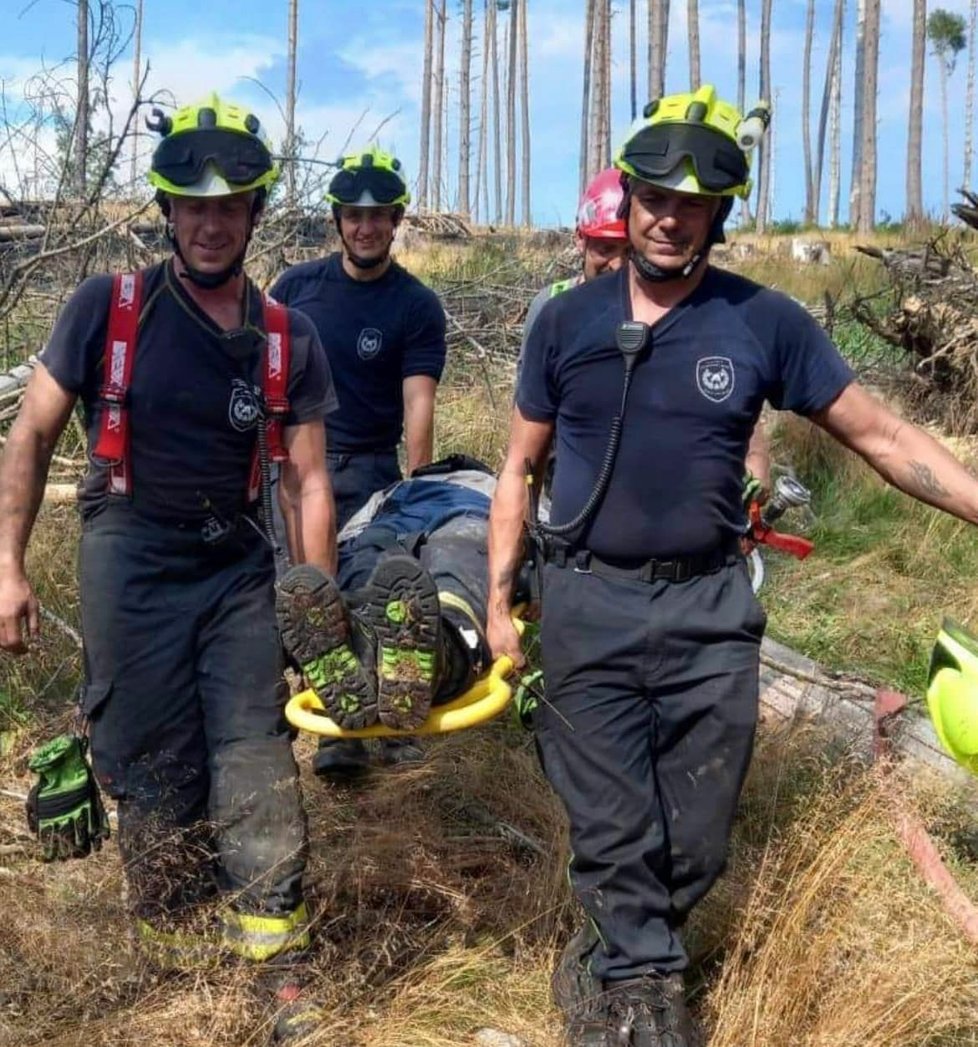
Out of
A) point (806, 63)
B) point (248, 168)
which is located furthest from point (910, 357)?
point (806, 63)

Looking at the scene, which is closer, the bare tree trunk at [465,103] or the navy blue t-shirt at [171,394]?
the navy blue t-shirt at [171,394]

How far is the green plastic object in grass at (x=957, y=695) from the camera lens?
275 centimetres

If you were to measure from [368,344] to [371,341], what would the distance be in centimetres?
2

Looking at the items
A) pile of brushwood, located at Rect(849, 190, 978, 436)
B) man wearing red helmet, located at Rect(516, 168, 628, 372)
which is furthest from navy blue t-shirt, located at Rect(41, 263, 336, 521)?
pile of brushwood, located at Rect(849, 190, 978, 436)

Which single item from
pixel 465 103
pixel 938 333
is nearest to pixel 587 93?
pixel 465 103

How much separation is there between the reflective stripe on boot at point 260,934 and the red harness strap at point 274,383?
1113 millimetres

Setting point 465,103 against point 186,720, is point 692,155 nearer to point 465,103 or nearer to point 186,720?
point 186,720

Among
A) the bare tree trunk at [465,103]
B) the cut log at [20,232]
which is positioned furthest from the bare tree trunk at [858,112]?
the cut log at [20,232]

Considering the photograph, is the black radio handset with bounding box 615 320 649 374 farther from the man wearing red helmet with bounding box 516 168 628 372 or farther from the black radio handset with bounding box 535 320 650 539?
the man wearing red helmet with bounding box 516 168 628 372

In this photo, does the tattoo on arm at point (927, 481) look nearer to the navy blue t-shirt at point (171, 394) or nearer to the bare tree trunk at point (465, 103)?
the navy blue t-shirt at point (171, 394)

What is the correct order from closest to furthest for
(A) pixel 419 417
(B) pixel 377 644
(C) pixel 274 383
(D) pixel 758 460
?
1. (B) pixel 377 644
2. (C) pixel 274 383
3. (D) pixel 758 460
4. (A) pixel 419 417

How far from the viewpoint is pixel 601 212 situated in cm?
436

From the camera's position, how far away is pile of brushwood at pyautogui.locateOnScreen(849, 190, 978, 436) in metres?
9.04

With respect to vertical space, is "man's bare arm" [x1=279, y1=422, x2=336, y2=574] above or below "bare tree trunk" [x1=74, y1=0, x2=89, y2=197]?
below
